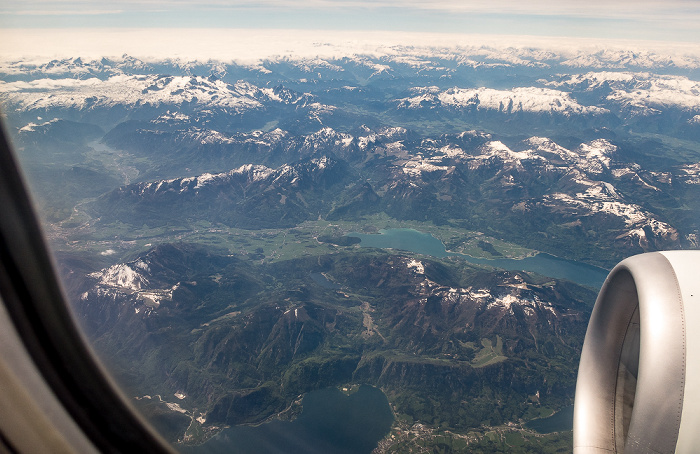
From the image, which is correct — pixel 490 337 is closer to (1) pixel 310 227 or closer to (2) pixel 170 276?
(2) pixel 170 276

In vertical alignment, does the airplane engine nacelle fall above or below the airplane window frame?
below

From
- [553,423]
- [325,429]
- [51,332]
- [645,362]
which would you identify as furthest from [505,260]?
[51,332]

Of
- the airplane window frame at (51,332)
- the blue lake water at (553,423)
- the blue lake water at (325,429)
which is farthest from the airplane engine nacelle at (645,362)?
the blue lake water at (553,423)

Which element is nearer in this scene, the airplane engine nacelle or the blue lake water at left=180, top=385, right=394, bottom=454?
the airplane engine nacelle

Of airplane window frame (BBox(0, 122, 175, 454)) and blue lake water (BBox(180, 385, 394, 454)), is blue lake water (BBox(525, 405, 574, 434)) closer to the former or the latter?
blue lake water (BBox(180, 385, 394, 454))

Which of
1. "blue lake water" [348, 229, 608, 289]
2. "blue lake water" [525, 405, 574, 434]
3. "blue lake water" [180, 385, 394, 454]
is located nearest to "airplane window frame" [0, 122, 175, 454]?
"blue lake water" [180, 385, 394, 454]

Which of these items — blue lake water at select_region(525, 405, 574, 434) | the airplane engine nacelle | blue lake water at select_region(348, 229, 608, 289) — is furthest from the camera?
blue lake water at select_region(348, 229, 608, 289)

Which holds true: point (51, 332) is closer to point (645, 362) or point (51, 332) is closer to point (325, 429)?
point (645, 362)
